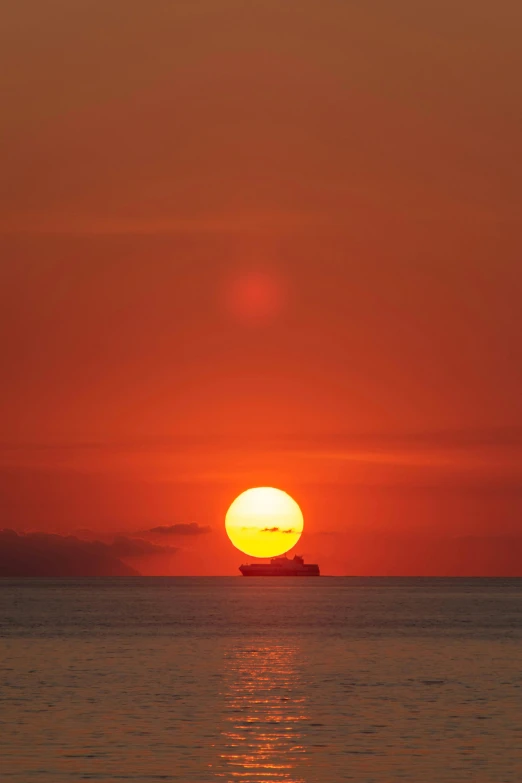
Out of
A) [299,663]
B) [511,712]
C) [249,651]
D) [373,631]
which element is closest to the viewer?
[511,712]

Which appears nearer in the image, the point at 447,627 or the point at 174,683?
the point at 174,683

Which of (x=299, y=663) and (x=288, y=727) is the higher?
(x=299, y=663)

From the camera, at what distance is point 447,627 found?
5901 inches

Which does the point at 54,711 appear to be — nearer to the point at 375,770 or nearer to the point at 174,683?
the point at 174,683

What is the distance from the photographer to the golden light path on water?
4522 centimetres

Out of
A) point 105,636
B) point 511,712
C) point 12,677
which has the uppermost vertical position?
point 105,636

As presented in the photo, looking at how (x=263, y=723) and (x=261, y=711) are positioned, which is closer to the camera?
(x=263, y=723)

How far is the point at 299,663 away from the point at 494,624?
75.7 meters

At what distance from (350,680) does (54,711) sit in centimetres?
2230

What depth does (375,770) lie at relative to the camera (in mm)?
45500

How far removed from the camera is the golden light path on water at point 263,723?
148 ft

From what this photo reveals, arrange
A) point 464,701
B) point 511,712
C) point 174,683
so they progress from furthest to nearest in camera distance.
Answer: point 174,683, point 464,701, point 511,712

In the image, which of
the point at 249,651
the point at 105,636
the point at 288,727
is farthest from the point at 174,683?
the point at 105,636

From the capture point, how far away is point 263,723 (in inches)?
2229
